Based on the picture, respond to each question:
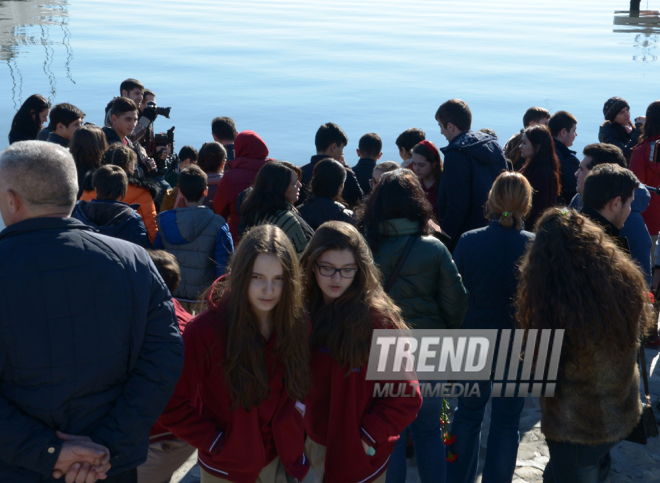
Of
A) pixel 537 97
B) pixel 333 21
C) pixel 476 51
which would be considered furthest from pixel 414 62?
pixel 333 21

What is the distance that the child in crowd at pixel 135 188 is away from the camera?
391cm

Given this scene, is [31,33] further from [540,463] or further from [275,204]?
[540,463]

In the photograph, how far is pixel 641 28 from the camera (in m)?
25.6

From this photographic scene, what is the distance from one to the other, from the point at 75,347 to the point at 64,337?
0.04 metres

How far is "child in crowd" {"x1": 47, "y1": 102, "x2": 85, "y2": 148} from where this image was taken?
475 cm

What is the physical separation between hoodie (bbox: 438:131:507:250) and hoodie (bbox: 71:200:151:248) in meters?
1.94

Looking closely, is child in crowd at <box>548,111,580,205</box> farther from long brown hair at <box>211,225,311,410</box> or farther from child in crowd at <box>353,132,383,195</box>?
long brown hair at <box>211,225,311,410</box>

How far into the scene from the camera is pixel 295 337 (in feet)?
7.07

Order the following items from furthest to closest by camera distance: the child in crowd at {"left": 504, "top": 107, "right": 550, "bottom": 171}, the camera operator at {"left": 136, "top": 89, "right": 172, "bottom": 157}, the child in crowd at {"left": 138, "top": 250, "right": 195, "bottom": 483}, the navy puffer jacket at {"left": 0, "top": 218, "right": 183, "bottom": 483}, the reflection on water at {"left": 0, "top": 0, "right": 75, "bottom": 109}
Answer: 1. the reflection on water at {"left": 0, "top": 0, "right": 75, "bottom": 109}
2. the camera operator at {"left": 136, "top": 89, "right": 172, "bottom": 157}
3. the child in crowd at {"left": 504, "top": 107, "right": 550, "bottom": 171}
4. the child in crowd at {"left": 138, "top": 250, "right": 195, "bottom": 483}
5. the navy puffer jacket at {"left": 0, "top": 218, "right": 183, "bottom": 483}

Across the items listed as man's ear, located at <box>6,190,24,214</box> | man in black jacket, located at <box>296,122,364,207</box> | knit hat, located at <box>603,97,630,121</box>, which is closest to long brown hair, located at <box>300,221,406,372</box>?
man's ear, located at <box>6,190,24,214</box>

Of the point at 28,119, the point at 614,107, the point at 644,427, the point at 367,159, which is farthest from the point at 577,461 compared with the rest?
the point at 28,119

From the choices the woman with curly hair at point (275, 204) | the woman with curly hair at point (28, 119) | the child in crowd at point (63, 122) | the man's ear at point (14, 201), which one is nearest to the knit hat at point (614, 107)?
the woman with curly hair at point (275, 204)

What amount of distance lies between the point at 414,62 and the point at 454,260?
57.0ft

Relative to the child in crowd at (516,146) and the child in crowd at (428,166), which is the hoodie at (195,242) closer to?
the child in crowd at (428,166)
